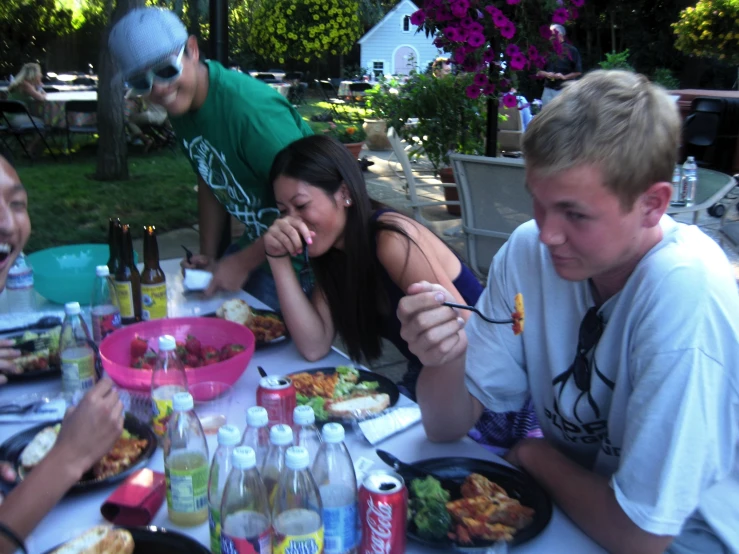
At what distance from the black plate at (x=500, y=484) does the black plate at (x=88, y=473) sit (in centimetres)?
60

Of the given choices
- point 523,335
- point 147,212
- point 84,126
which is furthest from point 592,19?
point 523,335

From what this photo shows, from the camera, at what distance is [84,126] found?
11367 mm

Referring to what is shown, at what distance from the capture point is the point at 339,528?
3.76 ft

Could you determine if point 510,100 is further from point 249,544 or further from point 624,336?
point 249,544

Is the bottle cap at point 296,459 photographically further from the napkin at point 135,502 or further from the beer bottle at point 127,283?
the beer bottle at point 127,283

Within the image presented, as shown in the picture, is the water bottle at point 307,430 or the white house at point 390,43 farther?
the white house at point 390,43

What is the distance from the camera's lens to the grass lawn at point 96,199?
271 inches

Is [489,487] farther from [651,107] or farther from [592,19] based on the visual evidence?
[592,19]

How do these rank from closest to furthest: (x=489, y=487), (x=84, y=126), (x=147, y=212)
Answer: (x=489, y=487), (x=147, y=212), (x=84, y=126)

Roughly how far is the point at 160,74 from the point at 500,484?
1.94 meters

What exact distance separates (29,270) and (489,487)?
198 cm

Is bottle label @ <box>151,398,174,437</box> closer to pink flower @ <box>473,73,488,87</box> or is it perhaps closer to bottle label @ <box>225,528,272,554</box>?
bottle label @ <box>225,528,272,554</box>

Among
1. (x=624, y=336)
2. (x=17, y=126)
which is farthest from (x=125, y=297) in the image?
(x=17, y=126)

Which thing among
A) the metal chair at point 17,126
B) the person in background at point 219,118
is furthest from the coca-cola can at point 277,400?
the metal chair at point 17,126
